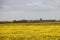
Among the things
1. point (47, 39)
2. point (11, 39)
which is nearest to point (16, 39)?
point (11, 39)

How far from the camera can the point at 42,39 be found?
780 inches

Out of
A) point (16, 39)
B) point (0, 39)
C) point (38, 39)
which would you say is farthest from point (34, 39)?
point (0, 39)

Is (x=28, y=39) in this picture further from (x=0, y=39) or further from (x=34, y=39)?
(x=0, y=39)

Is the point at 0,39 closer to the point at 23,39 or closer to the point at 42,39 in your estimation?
the point at 23,39

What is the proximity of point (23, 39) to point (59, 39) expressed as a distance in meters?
3.58

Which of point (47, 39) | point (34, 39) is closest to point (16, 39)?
point (34, 39)

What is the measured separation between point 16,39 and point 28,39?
1.19m

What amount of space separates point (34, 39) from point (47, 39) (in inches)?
50.3

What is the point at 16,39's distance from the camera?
1997cm

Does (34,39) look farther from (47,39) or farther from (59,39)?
(59,39)

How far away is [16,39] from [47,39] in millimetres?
3068

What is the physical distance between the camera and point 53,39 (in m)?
19.8

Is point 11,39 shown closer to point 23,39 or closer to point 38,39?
point 23,39

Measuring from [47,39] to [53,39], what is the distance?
604 mm
